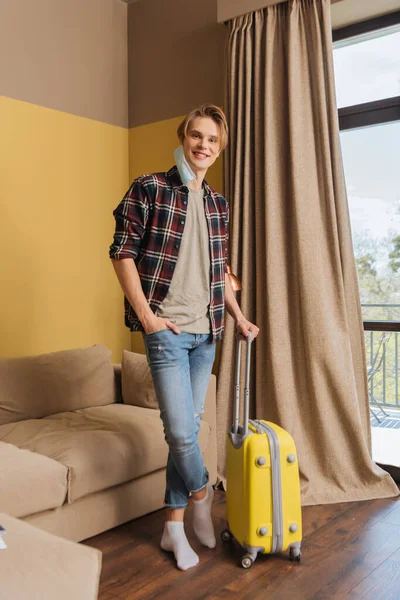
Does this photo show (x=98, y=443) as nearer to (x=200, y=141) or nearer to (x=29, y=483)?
(x=29, y=483)

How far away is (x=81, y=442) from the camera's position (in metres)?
2.56

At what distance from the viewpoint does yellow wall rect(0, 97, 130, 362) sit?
3.42 metres

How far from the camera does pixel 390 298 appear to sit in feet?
11.1

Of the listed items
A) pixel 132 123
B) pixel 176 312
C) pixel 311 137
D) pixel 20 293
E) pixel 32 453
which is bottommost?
pixel 32 453

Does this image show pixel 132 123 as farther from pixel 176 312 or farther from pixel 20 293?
pixel 176 312

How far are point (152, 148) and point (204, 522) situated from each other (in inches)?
96.3

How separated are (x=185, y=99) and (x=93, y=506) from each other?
2.47 meters

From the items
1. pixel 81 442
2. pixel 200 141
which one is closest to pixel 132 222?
pixel 200 141

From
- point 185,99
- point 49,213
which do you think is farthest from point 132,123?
point 49,213

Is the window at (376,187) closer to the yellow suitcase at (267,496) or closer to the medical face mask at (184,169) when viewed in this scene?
the yellow suitcase at (267,496)

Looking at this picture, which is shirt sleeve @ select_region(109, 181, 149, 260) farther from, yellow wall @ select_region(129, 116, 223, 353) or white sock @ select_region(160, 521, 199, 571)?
yellow wall @ select_region(129, 116, 223, 353)

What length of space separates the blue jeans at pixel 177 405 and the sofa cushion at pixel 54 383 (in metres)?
0.91

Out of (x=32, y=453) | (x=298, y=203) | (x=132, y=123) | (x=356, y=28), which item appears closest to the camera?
(x=32, y=453)

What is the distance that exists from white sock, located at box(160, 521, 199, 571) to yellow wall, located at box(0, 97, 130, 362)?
4.92 feet
